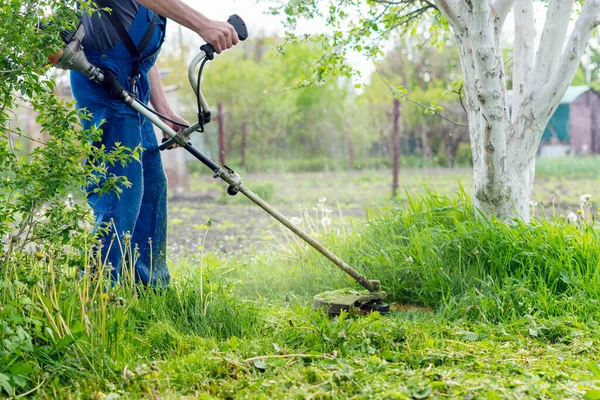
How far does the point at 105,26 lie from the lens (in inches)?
139

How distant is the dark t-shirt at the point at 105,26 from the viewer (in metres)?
3.49

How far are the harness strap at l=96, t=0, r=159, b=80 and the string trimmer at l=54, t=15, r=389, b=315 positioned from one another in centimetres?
17

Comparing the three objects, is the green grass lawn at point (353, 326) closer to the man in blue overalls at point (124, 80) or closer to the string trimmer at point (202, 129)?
the string trimmer at point (202, 129)

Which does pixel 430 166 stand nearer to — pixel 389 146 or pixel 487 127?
pixel 389 146

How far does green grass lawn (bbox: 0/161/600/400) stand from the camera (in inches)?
100

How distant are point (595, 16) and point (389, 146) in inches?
610

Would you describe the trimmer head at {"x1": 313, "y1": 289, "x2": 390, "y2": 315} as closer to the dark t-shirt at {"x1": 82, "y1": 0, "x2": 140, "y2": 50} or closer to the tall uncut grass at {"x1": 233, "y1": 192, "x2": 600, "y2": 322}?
the tall uncut grass at {"x1": 233, "y1": 192, "x2": 600, "y2": 322}

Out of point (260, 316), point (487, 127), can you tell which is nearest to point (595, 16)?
point (487, 127)

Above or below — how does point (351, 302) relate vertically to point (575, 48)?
below

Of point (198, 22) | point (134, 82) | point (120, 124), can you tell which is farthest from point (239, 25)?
point (120, 124)

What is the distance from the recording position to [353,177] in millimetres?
16609

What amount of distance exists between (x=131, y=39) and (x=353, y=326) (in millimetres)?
1864

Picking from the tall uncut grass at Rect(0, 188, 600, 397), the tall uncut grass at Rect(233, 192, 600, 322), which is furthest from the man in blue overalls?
the tall uncut grass at Rect(233, 192, 600, 322)

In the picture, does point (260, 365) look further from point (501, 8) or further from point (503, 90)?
point (501, 8)
